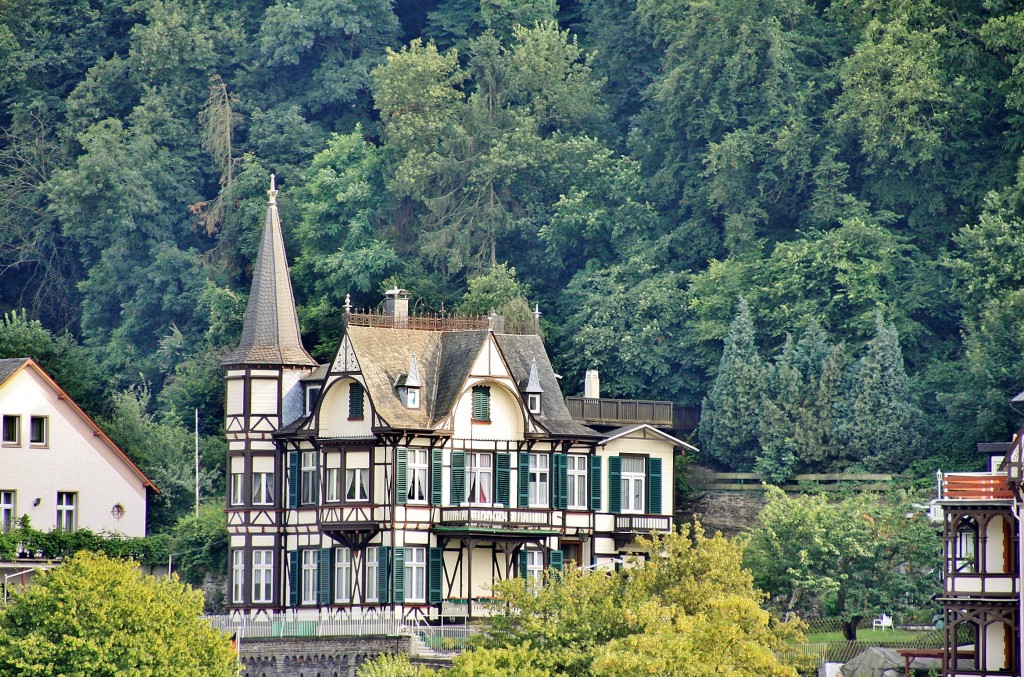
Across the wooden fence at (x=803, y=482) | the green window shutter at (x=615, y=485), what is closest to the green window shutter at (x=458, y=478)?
the green window shutter at (x=615, y=485)

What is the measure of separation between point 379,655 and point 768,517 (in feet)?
41.2

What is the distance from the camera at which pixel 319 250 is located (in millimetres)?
105250

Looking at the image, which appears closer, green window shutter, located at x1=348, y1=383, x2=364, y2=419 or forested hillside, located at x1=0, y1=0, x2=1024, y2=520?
green window shutter, located at x1=348, y1=383, x2=364, y2=419

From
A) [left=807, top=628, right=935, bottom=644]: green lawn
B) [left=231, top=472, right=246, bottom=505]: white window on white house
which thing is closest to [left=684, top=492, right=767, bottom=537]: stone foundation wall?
[left=807, top=628, right=935, bottom=644]: green lawn

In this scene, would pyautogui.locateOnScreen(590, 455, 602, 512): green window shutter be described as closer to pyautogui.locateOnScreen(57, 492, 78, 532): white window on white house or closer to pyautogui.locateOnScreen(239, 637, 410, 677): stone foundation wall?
pyautogui.locateOnScreen(239, 637, 410, 677): stone foundation wall

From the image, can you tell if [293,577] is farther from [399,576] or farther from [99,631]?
[99,631]

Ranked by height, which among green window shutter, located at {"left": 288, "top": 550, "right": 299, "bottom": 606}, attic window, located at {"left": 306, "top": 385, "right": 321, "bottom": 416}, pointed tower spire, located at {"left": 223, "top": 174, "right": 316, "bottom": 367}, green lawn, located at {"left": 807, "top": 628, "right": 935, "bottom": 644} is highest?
pointed tower spire, located at {"left": 223, "top": 174, "right": 316, "bottom": 367}

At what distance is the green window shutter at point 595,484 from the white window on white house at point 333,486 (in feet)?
26.1

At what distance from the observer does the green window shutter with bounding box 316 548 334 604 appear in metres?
80.0

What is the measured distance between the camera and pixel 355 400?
79.6 m

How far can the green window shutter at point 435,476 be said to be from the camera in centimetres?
7944

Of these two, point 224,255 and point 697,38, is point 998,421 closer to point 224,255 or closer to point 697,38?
point 697,38

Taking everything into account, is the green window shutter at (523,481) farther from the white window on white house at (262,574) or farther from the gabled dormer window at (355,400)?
the white window on white house at (262,574)

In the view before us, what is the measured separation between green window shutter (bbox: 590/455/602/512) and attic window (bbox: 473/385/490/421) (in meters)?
4.06
